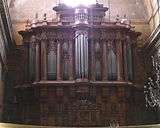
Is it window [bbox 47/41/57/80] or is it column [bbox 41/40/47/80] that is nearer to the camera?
column [bbox 41/40/47/80]

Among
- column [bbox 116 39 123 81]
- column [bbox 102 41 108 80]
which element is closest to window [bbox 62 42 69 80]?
column [bbox 102 41 108 80]

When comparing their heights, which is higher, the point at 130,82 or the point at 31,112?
the point at 130,82

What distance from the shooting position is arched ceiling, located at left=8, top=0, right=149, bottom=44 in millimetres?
19953

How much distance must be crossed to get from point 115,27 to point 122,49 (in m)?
1.00

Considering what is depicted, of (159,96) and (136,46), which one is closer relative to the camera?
(159,96)

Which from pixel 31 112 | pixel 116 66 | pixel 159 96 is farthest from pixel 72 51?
pixel 159 96

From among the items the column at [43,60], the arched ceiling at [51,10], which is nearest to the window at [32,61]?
the column at [43,60]

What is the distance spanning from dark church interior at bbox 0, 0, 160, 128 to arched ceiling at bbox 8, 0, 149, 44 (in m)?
0.52

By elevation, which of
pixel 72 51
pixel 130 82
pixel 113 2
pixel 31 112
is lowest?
pixel 31 112

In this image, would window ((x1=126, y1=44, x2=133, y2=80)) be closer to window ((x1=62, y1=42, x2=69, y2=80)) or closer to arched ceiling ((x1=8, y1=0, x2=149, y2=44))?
arched ceiling ((x1=8, y1=0, x2=149, y2=44))

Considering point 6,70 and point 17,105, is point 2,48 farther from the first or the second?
point 17,105

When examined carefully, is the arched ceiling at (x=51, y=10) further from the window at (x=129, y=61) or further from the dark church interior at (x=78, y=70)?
the window at (x=129, y=61)

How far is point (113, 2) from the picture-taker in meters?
20.5

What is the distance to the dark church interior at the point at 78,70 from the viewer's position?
56.1ft
